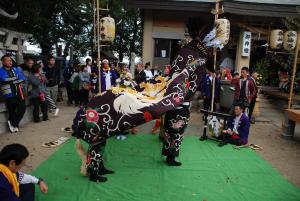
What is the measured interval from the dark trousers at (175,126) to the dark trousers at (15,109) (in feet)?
11.6

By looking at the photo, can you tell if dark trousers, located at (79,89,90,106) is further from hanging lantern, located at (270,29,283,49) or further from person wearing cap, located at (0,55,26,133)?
hanging lantern, located at (270,29,283,49)

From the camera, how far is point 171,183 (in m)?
4.09

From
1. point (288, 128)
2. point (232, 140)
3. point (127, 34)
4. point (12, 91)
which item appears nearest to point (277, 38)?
point (288, 128)

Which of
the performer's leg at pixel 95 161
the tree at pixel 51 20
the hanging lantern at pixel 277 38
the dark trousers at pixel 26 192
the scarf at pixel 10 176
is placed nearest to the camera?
the scarf at pixel 10 176

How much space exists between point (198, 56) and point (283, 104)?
8392 mm

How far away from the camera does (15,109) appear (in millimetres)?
6438

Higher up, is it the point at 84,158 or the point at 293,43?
the point at 293,43

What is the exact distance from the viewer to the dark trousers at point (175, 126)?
4.54 metres

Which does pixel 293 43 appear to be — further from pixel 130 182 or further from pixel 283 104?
pixel 130 182

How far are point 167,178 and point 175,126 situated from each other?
0.79 metres

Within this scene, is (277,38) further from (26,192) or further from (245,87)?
(26,192)

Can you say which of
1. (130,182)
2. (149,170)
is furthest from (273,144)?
(130,182)

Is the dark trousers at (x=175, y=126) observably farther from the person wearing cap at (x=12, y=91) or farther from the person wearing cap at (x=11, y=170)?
the person wearing cap at (x=12, y=91)

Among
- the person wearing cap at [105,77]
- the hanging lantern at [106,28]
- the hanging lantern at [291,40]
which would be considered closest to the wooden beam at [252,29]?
the hanging lantern at [291,40]
